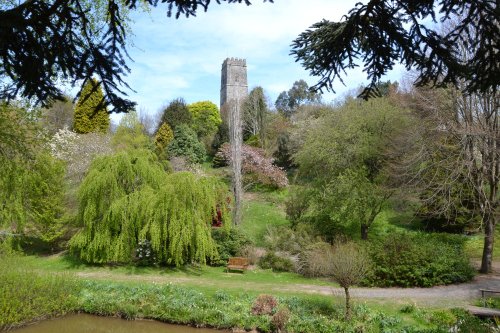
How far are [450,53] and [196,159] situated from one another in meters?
30.1

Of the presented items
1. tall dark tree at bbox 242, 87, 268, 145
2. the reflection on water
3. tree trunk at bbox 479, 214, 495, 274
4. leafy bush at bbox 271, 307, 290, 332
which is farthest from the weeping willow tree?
tall dark tree at bbox 242, 87, 268, 145

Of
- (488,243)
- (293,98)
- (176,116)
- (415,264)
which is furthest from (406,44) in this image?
(293,98)

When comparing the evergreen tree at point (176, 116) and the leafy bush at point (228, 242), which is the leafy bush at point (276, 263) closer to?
the leafy bush at point (228, 242)

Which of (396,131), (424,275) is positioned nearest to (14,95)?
(424,275)

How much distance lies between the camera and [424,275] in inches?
621

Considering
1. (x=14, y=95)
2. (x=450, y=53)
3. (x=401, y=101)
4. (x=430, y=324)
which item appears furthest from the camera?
(x=401, y=101)

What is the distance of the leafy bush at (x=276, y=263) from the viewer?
60.1 feet

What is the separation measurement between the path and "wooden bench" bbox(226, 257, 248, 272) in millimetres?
1430

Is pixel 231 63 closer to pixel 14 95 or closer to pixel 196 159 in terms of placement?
pixel 196 159

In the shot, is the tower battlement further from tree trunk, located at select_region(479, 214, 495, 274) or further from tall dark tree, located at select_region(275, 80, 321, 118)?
tree trunk, located at select_region(479, 214, 495, 274)

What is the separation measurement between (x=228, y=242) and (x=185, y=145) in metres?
15.2

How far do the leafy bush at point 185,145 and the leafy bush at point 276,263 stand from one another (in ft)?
50.5

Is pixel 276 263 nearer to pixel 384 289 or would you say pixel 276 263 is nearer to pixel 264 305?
pixel 384 289

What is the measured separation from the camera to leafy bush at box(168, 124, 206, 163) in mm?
33031
